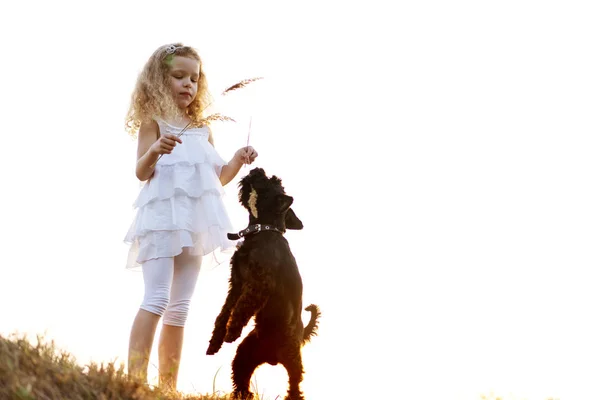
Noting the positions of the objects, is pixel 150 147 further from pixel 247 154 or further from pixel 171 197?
pixel 247 154

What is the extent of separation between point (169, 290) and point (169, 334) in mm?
402

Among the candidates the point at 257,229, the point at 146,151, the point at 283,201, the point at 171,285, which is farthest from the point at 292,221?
the point at 146,151

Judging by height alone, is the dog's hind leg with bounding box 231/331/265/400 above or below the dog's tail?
below

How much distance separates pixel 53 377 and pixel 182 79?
9.77 ft

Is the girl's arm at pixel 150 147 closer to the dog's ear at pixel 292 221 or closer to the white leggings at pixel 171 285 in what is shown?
the white leggings at pixel 171 285

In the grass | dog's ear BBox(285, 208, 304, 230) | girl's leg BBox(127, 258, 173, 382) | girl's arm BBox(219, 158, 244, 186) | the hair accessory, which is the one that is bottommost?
the grass

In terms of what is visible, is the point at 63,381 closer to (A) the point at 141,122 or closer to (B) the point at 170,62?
(A) the point at 141,122

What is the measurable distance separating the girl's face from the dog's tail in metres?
2.05

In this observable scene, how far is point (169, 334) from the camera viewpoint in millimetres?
5859

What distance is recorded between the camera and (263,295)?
468cm

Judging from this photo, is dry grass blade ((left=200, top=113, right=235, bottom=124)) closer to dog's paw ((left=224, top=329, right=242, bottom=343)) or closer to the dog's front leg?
the dog's front leg

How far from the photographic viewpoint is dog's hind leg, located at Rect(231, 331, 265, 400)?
16.1 ft

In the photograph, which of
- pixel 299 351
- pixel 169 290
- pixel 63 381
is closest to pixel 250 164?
pixel 169 290

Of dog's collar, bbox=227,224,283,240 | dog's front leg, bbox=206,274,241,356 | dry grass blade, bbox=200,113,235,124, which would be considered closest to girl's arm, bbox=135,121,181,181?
dry grass blade, bbox=200,113,235,124
